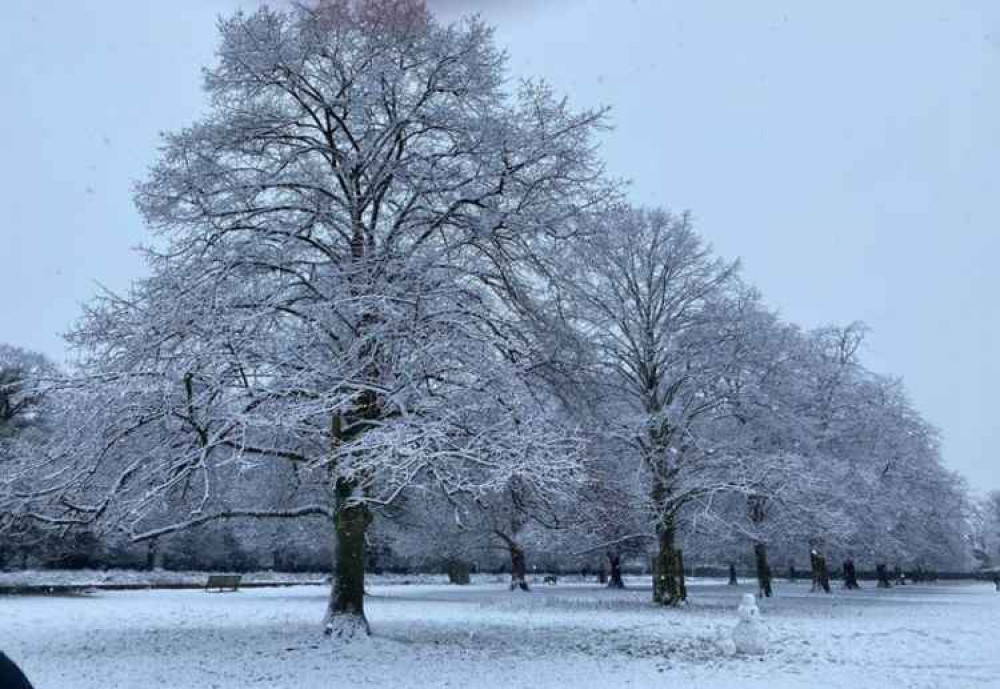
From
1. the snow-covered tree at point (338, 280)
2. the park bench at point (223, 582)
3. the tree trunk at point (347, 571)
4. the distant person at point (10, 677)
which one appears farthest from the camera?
the park bench at point (223, 582)

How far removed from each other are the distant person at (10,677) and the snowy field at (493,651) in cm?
853

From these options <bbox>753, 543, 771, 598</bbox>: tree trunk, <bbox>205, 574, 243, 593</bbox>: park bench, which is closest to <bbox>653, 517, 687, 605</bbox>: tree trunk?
<bbox>753, 543, 771, 598</bbox>: tree trunk

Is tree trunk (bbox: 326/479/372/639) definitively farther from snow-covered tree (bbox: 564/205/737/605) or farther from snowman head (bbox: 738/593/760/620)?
snow-covered tree (bbox: 564/205/737/605)

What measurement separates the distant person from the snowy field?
853cm

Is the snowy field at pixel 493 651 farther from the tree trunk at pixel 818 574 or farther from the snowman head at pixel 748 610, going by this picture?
the tree trunk at pixel 818 574

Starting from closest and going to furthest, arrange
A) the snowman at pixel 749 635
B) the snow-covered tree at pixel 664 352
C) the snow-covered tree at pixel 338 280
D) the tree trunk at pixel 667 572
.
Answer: the snow-covered tree at pixel 338 280, the snowman at pixel 749 635, the snow-covered tree at pixel 664 352, the tree trunk at pixel 667 572

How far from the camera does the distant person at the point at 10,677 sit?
2.04 metres

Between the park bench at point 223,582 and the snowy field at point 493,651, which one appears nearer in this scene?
the snowy field at point 493,651

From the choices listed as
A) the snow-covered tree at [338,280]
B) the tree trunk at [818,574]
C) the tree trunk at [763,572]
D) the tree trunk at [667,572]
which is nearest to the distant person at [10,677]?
the snow-covered tree at [338,280]

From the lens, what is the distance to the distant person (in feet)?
6.69

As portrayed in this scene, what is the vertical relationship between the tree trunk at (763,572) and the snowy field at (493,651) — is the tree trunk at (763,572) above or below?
above

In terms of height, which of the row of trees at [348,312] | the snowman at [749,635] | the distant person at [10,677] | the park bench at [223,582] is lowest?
the park bench at [223,582]

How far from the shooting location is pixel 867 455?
32438 millimetres

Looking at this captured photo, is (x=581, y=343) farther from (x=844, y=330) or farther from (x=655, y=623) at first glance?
(x=844, y=330)
